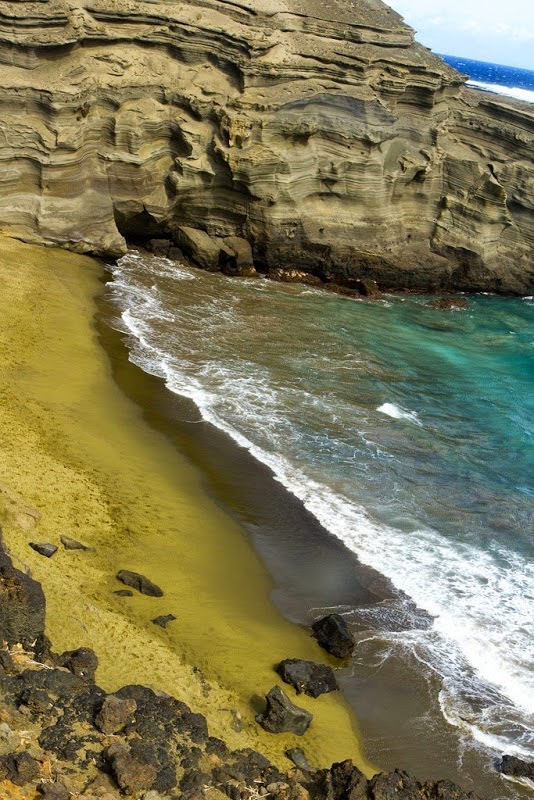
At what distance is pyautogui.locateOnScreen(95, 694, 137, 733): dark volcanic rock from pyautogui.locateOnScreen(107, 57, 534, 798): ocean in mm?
3398

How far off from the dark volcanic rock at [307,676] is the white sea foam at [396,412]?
395 inches

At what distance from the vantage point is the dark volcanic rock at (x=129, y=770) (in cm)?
817

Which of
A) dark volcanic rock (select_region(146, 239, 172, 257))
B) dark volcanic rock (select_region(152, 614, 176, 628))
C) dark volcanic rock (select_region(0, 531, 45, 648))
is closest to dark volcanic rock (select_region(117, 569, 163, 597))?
dark volcanic rock (select_region(152, 614, 176, 628))

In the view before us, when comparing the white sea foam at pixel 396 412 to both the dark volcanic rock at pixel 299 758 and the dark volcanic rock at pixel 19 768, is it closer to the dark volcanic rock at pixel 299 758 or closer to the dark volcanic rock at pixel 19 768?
the dark volcanic rock at pixel 299 758

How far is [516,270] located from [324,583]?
23401 millimetres

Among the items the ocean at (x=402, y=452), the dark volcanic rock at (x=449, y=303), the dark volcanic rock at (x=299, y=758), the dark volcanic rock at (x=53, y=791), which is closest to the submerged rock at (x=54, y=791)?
the dark volcanic rock at (x=53, y=791)

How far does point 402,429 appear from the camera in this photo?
20.2 metres

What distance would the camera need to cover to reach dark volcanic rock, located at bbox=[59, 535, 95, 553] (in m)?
12.8

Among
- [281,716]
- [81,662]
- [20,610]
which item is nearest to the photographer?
[20,610]

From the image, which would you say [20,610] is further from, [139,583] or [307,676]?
[307,676]

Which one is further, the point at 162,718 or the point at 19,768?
the point at 162,718

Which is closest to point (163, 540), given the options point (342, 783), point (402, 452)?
point (342, 783)

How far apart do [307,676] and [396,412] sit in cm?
1056

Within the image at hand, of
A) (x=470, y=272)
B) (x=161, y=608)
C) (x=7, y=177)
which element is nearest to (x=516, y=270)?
(x=470, y=272)
